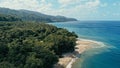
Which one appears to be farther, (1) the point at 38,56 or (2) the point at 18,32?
(2) the point at 18,32

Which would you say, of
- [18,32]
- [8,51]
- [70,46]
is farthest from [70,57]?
[18,32]

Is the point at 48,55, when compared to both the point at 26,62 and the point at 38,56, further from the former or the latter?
the point at 26,62

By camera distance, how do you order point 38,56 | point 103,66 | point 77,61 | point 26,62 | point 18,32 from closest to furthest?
point 26,62, point 38,56, point 103,66, point 77,61, point 18,32

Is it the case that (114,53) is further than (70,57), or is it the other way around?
(114,53)

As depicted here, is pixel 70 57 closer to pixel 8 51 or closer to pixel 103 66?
pixel 103 66

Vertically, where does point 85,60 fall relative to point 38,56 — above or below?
below

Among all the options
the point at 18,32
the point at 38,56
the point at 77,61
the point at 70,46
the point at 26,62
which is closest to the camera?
the point at 26,62

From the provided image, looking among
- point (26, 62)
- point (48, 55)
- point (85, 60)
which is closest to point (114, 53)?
point (85, 60)

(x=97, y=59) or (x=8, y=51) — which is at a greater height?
(x=8, y=51)

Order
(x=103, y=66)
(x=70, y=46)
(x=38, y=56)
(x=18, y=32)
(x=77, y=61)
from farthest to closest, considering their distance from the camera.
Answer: (x=18, y=32) → (x=70, y=46) → (x=77, y=61) → (x=103, y=66) → (x=38, y=56)
